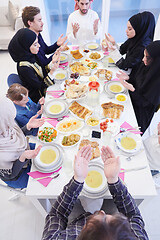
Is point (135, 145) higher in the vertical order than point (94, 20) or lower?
lower

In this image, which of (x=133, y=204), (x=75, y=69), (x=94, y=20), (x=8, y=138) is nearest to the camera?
(x=133, y=204)

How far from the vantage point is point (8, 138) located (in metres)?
1.31

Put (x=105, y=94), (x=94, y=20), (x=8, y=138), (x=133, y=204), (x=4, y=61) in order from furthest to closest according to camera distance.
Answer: (x=4, y=61), (x=94, y=20), (x=105, y=94), (x=8, y=138), (x=133, y=204)

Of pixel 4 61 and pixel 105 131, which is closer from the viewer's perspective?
pixel 105 131

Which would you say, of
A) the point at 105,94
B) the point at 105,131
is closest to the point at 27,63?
the point at 105,94

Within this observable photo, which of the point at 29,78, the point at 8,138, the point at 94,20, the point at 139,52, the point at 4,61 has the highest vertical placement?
the point at 94,20

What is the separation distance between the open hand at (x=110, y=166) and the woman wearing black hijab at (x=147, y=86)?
888 mm

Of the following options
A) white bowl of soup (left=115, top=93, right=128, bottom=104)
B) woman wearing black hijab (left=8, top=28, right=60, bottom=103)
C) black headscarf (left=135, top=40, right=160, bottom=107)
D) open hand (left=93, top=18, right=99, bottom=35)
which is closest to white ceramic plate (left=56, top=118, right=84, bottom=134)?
white bowl of soup (left=115, top=93, right=128, bottom=104)

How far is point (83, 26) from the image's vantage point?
9.35 feet

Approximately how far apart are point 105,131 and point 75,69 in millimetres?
1109

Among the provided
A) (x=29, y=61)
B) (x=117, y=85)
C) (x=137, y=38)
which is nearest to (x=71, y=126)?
(x=117, y=85)

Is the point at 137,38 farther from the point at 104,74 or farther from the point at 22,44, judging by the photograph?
the point at 22,44

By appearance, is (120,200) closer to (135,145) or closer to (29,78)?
(135,145)

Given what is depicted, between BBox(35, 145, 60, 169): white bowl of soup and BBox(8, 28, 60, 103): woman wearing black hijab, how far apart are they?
3.16ft
